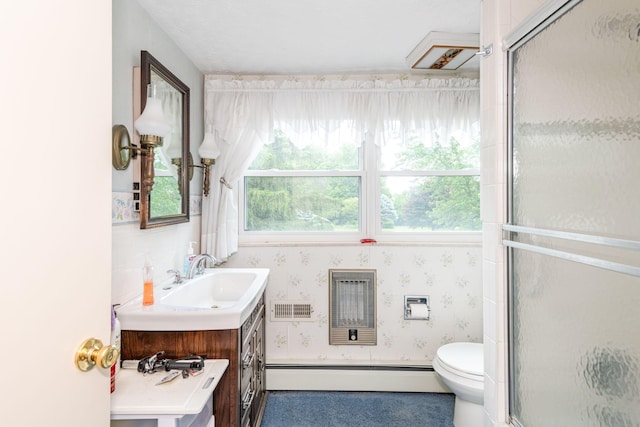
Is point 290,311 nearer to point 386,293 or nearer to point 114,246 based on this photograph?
point 386,293

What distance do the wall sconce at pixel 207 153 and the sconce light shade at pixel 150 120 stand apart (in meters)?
0.74

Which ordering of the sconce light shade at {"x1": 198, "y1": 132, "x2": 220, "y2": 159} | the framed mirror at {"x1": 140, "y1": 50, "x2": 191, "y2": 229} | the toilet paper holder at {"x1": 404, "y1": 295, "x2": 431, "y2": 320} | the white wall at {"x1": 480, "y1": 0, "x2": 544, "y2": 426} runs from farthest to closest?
the toilet paper holder at {"x1": 404, "y1": 295, "x2": 431, "y2": 320}, the sconce light shade at {"x1": 198, "y1": 132, "x2": 220, "y2": 159}, the framed mirror at {"x1": 140, "y1": 50, "x2": 191, "y2": 229}, the white wall at {"x1": 480, "y1": 0, "x2": 544, "y2": 426}

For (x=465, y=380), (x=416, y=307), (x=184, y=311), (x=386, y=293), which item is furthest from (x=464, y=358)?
(x=184, y=311)

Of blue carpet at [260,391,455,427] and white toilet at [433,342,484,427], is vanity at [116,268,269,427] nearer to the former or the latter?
blue carpet at [260,391,455,427]

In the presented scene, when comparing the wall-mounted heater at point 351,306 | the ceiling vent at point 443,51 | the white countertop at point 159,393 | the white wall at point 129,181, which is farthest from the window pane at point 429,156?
the white countertop at point 159,393

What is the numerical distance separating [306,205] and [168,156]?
1.08 meters

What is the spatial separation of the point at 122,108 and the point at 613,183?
1.79 m

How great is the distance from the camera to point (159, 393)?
3.81 feet

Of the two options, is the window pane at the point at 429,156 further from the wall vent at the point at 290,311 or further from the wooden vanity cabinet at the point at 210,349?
the wooden vanity cabinet at the point at 210,349

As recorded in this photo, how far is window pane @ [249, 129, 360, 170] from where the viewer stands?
2.68 m

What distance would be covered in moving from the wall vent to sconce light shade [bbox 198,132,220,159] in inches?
44.5

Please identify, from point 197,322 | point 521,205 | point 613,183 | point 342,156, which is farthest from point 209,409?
point 342,156

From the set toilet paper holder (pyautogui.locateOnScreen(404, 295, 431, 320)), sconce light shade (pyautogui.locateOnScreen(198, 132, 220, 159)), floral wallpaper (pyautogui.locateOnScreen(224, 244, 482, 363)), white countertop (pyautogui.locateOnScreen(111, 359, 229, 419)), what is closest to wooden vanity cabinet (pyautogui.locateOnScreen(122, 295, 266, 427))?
white countertop (pyautogui.locateOnScreen(111, 359, 229, 419))

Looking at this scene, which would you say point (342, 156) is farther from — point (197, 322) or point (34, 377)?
point (34, 377)
